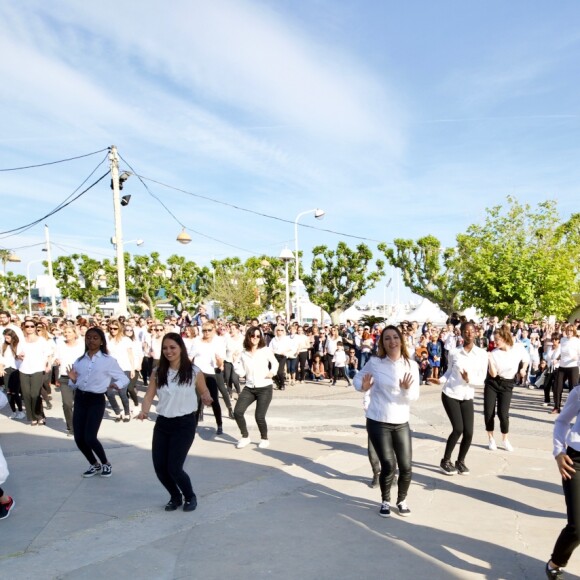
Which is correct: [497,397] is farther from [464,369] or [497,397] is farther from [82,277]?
[82,277]

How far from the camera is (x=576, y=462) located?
3125 mm

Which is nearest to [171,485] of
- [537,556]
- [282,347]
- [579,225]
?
[537,556]

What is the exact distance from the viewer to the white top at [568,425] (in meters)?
3.17

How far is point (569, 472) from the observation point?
312cm

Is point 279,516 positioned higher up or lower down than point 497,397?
lower down

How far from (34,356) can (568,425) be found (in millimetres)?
7870

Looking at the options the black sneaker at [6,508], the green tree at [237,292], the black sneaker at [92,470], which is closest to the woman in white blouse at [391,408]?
the black sneaker at [92,470]

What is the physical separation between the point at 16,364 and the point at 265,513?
6293 millimetres

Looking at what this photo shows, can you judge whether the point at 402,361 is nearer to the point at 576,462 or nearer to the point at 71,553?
the point at 576,462

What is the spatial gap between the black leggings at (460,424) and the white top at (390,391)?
1.47 metres

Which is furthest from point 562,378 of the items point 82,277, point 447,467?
point 82,277

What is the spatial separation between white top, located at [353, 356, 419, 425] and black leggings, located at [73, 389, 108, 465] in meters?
3.04

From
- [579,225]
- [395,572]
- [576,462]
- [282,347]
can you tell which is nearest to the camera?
[576,462]

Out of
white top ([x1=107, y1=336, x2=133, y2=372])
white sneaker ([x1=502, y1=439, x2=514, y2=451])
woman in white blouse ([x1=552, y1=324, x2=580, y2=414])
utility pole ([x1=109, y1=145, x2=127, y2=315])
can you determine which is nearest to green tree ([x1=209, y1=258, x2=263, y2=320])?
utility pole ([x1=109, y1=145, x2=127, y2=315])
